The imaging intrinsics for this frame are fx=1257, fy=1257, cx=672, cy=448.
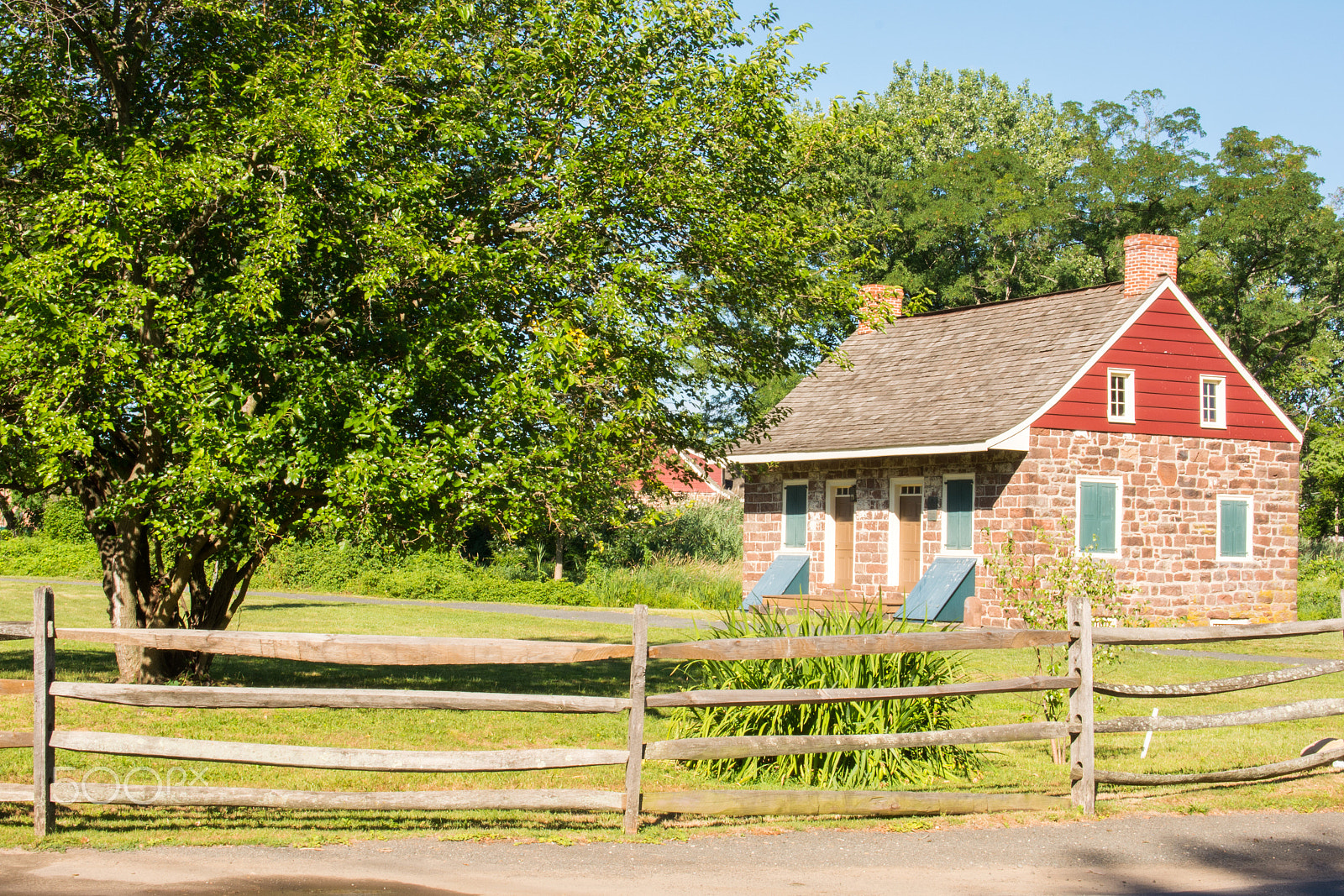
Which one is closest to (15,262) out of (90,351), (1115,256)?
(90,351)

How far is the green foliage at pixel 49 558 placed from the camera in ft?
107

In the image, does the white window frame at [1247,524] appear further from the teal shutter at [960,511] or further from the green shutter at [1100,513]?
the teal shutter at [960,511]

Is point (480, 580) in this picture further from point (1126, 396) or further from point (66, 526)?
point (1126, 396)

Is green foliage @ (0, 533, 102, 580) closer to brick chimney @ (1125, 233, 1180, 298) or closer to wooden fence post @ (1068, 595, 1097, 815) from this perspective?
brick chimney @ (1125, 233, 1180, 298)

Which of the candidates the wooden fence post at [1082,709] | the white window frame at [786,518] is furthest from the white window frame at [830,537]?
the wooden fence post at [1082,709]

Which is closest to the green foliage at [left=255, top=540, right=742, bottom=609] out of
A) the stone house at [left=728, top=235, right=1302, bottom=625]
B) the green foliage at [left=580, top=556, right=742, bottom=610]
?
the green foliage at [left=580, top=556, right=742, bottom=610]

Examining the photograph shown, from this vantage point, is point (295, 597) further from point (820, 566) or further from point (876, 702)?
point (876, 702)

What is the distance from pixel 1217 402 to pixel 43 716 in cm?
2195

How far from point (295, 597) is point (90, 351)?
1959 cm

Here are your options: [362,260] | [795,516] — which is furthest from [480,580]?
[362,260]

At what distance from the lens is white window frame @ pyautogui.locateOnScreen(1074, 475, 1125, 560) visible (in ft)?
71.3

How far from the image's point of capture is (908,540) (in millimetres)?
23594

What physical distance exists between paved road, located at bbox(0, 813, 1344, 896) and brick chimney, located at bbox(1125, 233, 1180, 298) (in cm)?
1725

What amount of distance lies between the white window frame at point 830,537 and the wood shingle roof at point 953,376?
0.96 meters
